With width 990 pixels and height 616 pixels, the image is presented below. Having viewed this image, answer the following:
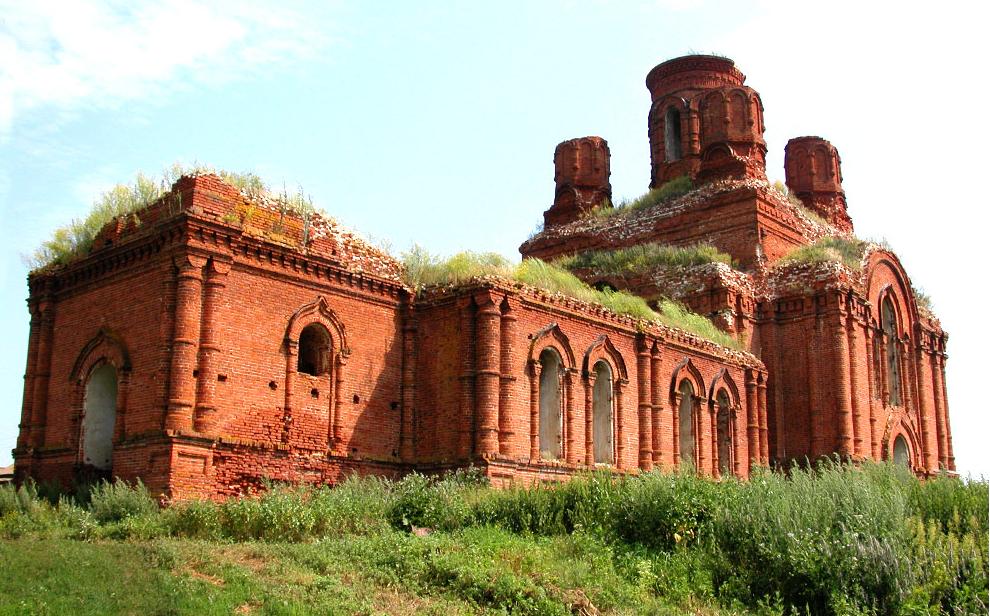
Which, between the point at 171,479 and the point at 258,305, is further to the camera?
the point at 258,305

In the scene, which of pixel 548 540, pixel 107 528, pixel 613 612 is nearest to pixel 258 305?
pixel 107 528

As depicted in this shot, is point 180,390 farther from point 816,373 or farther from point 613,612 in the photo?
point 816,373

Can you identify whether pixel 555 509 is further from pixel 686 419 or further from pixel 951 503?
pixel 686 419

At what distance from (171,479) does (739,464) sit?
536 inches

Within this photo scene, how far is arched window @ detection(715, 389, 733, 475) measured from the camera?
907 inches

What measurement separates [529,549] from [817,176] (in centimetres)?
2496

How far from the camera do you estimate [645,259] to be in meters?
27.3

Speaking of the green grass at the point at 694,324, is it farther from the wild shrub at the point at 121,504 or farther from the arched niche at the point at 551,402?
the wild shrub at the point at 121,504

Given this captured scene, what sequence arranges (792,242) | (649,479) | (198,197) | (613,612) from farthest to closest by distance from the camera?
(792,242)
(198,197)
(649,479)
(613,612)

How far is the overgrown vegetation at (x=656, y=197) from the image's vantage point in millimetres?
29958

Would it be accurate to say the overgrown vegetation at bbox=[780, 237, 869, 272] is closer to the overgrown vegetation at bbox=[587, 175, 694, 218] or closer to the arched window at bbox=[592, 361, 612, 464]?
the overgrown vegetation at bbox=[587, 175, 694, 218]

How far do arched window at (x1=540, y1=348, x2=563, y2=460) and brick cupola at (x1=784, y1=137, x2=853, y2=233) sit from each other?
697 inches

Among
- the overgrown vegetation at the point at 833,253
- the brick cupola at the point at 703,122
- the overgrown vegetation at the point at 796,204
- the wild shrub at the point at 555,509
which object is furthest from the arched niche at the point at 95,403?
the overgrown vegetation at the point at 796,204

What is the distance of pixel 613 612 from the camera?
1026 cm
